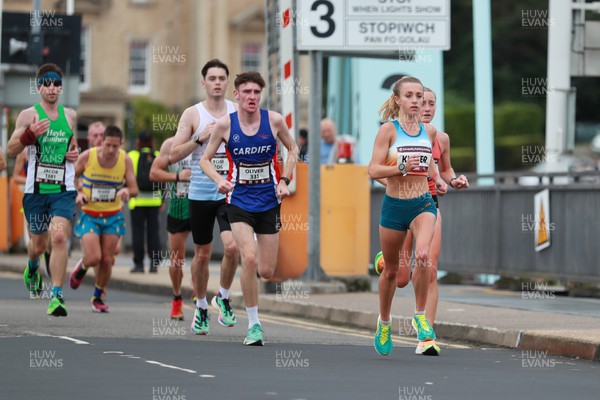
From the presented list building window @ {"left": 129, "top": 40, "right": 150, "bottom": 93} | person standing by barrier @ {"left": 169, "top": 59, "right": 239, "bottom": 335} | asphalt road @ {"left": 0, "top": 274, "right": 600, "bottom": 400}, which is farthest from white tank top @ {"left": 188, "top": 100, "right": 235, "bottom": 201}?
building window @ {"left": 129, "top": 40, "right": 150, "bottom": 93}

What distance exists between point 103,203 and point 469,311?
12.4 feet

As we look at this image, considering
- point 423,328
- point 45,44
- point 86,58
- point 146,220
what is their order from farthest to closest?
1. point 86,58
2. point 45,44
3. point 146,220
4. point 423,328

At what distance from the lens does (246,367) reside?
10781 millimetres

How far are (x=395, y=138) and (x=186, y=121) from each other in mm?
2404

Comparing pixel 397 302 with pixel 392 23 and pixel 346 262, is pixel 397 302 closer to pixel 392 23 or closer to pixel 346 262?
pixel 346 262

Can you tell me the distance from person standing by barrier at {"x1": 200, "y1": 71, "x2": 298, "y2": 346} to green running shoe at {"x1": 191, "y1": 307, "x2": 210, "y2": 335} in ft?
2.92

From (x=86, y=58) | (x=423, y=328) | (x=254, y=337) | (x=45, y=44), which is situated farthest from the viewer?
(x=86, y=58)

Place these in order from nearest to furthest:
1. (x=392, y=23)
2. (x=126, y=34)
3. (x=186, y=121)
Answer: (x=186, y=121), (x=392, y=23), (x=126, y=34)

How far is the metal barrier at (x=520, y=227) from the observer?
18469 mm

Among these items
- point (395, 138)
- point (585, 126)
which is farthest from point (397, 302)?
point (585, 126)

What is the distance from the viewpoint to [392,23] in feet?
59.8

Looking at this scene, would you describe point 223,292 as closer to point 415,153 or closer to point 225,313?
point 225,313

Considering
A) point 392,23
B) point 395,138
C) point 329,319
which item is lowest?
point 329,319

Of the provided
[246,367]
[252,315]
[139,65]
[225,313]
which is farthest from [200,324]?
[139,65]
